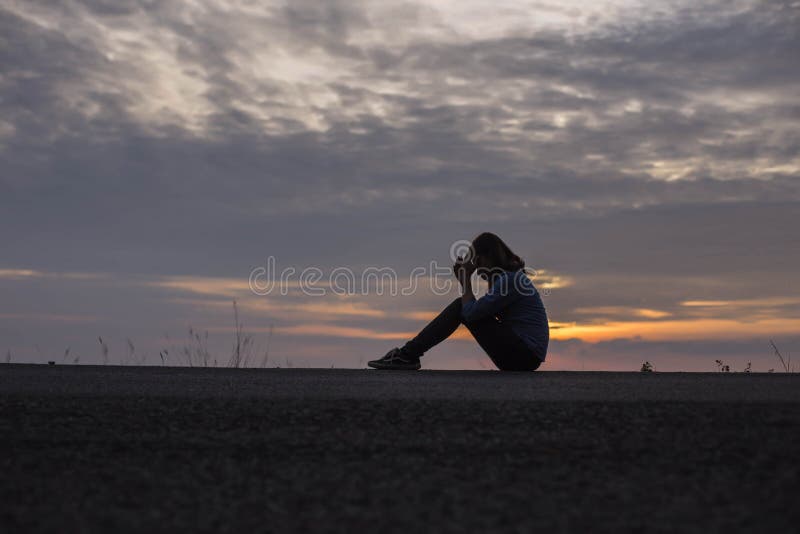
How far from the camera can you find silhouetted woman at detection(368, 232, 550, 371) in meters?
9.59

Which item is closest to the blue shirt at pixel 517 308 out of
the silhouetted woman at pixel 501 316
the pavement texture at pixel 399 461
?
the silhouetted woman at pixel 501 316

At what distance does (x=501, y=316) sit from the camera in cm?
989

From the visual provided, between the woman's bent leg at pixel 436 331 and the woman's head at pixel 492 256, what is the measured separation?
0.44 meters

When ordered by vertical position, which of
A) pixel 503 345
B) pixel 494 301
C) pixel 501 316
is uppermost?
pixel 494 301

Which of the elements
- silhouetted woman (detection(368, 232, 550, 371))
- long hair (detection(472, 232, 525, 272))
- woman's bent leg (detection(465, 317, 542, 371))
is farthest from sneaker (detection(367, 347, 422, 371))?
long hair (detection(472, 232, 525, 272))

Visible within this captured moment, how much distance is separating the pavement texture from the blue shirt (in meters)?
2.74

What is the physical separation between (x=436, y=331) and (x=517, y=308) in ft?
2.96

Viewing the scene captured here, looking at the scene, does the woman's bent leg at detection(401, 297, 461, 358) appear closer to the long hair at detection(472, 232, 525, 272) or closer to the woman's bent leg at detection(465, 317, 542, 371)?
the woman's bent leg at detection(465, 317, 542, 371)

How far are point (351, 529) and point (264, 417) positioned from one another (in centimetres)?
212

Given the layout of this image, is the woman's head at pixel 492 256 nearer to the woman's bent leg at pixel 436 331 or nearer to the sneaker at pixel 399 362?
the woman's bent leg at pixel 436 331

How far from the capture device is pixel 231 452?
455 centimetres

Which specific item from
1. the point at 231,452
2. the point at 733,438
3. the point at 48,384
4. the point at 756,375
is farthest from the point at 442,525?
the point at 756,375

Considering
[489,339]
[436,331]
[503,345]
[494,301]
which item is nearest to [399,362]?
[436,331]

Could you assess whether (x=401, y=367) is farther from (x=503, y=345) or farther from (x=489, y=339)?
(x=503, y=345)
